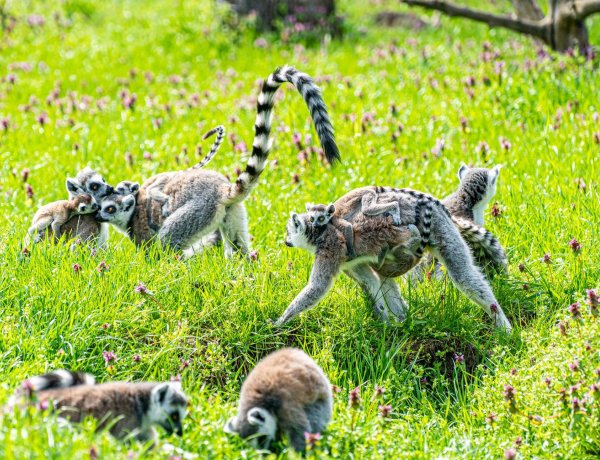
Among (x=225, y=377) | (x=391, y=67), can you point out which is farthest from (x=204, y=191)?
(x=391, y=67)

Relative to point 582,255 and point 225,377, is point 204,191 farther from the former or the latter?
point 582,255

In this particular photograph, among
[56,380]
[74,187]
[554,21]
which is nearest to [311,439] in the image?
[56,380]

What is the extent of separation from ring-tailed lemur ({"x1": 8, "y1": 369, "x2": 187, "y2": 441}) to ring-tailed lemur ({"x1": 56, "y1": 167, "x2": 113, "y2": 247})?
3.15 metres

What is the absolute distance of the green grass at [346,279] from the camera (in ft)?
18.4

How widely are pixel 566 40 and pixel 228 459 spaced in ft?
30.7

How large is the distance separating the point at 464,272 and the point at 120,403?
2.93 meters

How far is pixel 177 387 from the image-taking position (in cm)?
496

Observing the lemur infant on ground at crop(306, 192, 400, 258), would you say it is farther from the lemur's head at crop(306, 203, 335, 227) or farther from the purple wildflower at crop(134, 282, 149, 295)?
the purple wildflower at crop(134, 282, 149, 295)

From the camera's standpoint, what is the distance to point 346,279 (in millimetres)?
7395

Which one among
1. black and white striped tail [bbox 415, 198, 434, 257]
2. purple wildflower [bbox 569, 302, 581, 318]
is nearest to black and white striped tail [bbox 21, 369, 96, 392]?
black and white striped tail [bbox 415, 198, 434, 257]

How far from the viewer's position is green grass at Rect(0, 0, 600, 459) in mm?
5609

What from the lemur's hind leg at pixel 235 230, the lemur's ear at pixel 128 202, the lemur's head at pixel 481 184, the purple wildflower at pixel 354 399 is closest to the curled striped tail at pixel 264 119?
the lemur's hind leg at pixel 235 230

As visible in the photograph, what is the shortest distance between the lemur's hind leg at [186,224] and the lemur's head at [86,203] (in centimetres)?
71

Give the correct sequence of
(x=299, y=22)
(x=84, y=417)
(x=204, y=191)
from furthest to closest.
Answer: (x=299, y=22)
(x=204, y=191)
(x=84, y=417)
